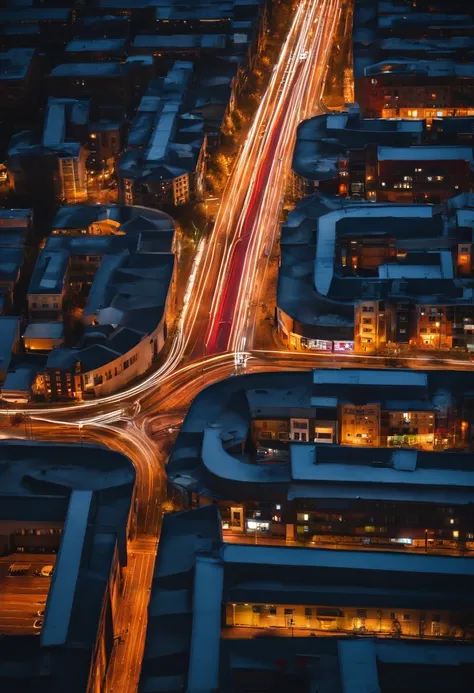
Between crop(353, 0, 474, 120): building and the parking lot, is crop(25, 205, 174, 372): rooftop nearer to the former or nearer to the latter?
the parking lot

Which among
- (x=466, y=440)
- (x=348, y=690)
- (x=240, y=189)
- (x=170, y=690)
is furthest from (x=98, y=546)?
(x=240, y=189)

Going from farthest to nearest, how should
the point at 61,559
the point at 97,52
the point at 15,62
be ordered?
1. the point at 97,52
2. the point at 15,62
3. the point at 61,559

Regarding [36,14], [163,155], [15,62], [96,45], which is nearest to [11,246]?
[163,155]

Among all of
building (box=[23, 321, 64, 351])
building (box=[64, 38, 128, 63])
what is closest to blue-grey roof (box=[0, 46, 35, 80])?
building (box=[64, 38, 128, 63])

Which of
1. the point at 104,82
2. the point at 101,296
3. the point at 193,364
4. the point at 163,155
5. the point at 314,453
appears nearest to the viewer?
the point at 314,453

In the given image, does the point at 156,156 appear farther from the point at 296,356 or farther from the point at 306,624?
the point at 306,624

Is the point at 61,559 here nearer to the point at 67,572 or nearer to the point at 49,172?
the point at 67,572

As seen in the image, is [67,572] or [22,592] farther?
[22,592]
